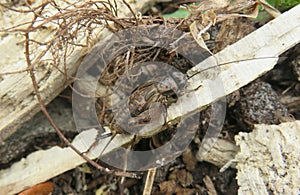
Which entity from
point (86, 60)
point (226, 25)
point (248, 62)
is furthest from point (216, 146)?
point (86, 60)

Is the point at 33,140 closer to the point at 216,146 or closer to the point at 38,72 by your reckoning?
the point at 38,72

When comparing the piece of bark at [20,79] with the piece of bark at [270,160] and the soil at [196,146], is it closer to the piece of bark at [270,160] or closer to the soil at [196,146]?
the soil at [196,146]

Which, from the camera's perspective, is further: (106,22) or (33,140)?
(33,140)

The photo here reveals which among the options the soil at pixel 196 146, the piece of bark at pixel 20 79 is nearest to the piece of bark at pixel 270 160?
the soil at pixel 196 146

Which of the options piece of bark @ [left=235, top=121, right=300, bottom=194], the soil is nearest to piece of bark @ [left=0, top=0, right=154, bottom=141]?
the soil

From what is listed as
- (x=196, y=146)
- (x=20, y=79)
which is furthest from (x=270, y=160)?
(x=20, y=79)

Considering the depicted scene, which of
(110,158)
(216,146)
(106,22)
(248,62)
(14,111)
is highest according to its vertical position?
(106,22)
